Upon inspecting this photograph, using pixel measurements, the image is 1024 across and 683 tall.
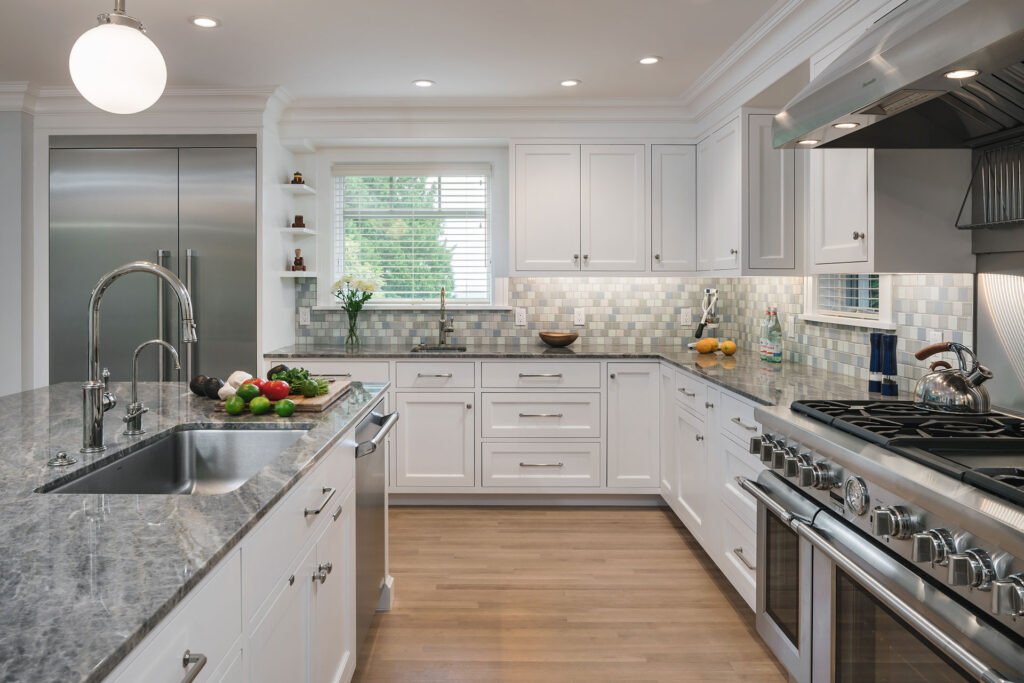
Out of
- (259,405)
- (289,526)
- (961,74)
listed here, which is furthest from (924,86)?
(259,405)

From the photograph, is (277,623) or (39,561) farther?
(277,623)

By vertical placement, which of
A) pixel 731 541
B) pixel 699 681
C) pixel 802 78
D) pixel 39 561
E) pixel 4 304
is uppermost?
pixel 802 78

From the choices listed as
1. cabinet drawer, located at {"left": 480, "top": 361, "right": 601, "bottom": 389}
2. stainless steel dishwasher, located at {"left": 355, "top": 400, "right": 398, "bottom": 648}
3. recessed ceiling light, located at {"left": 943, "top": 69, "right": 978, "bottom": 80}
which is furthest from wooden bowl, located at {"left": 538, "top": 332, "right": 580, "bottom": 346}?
recessed ceiling light, located at {"left": 943, "top": 69, "right": 978, "bottom": 80}

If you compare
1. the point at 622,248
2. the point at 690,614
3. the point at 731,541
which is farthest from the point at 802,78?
the point at 690,614

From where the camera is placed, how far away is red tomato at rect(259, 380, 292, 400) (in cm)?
218

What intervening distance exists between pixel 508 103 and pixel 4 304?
3.27 meters

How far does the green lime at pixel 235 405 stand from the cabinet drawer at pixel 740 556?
181cm

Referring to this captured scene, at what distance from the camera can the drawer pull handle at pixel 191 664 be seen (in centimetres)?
92

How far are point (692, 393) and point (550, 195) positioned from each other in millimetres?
1641

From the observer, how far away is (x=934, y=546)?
4.21 feet

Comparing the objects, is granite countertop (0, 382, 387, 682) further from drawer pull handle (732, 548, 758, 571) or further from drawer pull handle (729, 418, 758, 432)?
drawer pull handle (732, 548, 758, 571)

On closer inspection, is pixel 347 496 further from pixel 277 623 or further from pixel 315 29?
pixel 315 29

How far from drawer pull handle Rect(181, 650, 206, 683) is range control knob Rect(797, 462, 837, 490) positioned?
4.83ft

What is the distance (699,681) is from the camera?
231 cm
